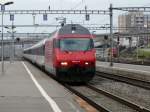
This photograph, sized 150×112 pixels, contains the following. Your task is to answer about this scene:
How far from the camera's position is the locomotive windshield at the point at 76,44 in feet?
88.6

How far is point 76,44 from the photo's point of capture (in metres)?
27.2

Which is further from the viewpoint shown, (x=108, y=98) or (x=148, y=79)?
(x=148, y=79)

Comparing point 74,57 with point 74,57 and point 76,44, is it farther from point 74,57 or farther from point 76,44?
point 76,44

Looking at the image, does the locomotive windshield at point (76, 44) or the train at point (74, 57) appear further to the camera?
the locomotive windshield at point (76, 44)

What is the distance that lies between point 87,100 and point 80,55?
844cm

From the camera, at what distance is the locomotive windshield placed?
88.6 ft

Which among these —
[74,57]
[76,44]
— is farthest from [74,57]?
[76,44]

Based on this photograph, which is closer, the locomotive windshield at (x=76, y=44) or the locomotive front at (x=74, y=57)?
the locomotive front at (x=74, y=57)

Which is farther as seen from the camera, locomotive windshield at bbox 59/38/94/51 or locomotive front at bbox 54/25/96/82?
locomotive windshield at bbox 59/38/94/51

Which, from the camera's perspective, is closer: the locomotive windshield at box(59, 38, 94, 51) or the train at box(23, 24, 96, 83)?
the train at box(23, 24, 96, 83)

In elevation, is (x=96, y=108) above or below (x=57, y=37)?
below

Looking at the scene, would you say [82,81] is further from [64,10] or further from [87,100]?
[64,10]

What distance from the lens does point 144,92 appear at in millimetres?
22953

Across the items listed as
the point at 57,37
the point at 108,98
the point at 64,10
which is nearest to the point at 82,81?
the point at 57,37
